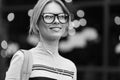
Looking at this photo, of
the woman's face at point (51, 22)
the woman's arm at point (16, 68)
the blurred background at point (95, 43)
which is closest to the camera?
the woman's arm at point (16, 68)

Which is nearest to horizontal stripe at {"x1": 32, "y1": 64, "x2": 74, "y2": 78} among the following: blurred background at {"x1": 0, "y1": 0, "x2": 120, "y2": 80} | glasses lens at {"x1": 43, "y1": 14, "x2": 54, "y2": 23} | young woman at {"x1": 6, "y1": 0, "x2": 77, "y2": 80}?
young woman at {"x1": 6, "y1": 0, "x2": 77, "y2": 80}

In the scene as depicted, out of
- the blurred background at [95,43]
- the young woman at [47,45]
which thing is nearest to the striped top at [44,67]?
the young woman at [47,45]

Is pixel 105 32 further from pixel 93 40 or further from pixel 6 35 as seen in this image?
pixel 6 35

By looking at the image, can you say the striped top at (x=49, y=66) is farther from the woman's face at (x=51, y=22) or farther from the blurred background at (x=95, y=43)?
the blurred background at (x=95, y=43)

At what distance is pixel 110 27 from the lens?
8555 mm

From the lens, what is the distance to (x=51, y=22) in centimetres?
309

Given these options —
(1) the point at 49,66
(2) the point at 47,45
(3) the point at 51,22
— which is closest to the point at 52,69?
(1) the point at 49,66

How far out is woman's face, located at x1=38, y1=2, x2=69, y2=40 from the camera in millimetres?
3094

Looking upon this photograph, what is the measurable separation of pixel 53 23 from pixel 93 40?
567cm

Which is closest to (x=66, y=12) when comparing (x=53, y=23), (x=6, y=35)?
(x=53, y=23)

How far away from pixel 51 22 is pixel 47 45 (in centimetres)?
16

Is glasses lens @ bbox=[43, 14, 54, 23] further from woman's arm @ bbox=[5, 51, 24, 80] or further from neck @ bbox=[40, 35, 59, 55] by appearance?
woman's arm @ bbox=[5, 51, 24, 80]

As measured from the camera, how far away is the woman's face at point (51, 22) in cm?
309

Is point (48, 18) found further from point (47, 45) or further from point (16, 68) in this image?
point (16, 68)
